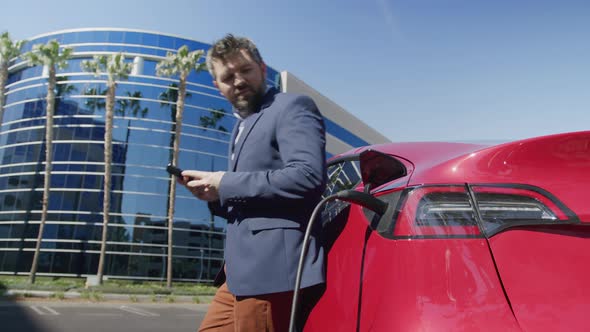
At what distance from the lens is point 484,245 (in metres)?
0.94

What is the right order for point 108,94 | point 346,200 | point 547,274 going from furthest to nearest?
point 108,94 → point 346,200 → point 547,274

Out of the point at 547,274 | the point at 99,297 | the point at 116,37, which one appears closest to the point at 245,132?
the point at 547,274

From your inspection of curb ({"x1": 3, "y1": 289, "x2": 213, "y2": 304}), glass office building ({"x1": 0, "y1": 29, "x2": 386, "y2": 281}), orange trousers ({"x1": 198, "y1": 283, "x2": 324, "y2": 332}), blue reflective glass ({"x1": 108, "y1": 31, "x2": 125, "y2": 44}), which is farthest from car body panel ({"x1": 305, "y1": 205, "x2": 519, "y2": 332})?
blue reflective glass ({"x1": 108, "y1": 31, "x2": 125, "y2": 44})

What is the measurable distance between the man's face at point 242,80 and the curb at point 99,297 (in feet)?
55.9

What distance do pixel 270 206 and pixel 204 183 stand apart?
28 cm

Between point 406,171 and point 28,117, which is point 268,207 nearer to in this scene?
point 406,171

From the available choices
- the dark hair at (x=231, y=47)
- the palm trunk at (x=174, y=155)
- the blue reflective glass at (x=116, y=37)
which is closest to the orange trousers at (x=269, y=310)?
the dark hair at (x=231, y=47)

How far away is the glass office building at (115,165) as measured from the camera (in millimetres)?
24828

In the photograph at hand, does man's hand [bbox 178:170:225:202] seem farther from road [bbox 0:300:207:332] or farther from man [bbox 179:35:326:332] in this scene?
road [bbox 0:300:207:332]

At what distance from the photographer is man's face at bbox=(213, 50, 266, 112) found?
1725 mm

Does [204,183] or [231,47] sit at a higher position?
[231,47]

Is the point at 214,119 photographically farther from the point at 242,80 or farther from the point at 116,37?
the point at 242,80

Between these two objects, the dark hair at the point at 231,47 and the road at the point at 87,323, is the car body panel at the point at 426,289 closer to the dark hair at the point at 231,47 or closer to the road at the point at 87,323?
the dark hair at the point at 231,47

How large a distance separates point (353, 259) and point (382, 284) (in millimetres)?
205
